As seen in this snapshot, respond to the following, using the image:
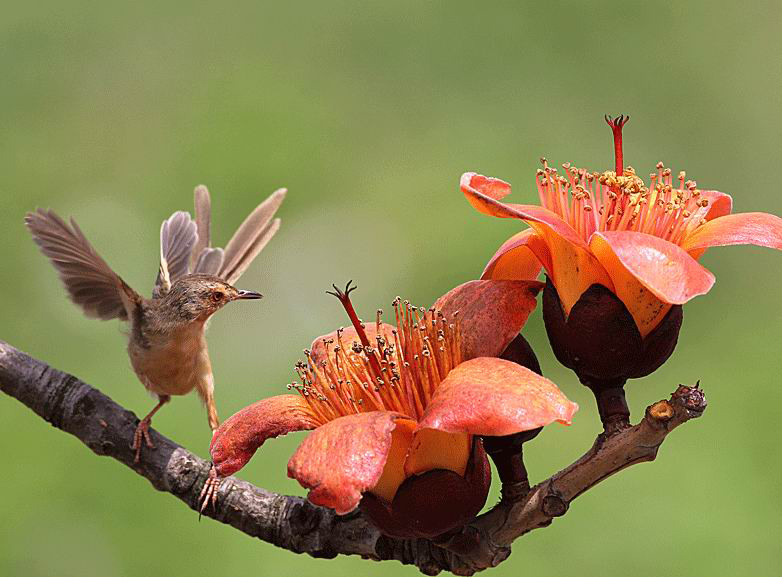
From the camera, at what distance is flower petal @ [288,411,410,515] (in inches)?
50.9

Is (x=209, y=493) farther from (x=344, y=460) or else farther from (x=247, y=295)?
(x=247, y=295)

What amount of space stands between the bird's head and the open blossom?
125cm

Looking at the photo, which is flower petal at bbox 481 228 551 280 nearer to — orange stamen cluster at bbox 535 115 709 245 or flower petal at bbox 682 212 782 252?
orange stamen cluster at bbox 535 115 709 245

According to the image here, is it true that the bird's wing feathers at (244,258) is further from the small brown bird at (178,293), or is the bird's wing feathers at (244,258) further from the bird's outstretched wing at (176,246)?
the bird's outstretched wing at (176,246)

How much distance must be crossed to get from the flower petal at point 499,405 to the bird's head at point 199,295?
144 cm

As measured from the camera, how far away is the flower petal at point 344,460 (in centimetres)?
129

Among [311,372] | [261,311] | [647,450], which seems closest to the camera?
[647,450]

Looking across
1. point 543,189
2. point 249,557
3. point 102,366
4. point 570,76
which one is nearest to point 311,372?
point 543,189

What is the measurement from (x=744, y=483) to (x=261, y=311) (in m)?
2.42

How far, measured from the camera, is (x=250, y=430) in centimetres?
153

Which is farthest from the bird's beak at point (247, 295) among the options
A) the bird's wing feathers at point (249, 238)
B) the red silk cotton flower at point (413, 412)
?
the red silk cotton flower at point (413, 412)

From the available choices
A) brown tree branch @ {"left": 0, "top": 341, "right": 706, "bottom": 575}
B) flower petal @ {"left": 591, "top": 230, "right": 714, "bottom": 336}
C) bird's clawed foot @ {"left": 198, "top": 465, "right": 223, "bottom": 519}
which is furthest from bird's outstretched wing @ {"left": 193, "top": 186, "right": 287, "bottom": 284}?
flower petal @ {"left": 591, "top": 230, "right": 714, "bottom": 336}

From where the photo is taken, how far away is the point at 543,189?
1.65 meters

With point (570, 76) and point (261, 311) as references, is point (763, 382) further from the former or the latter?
point (570, 76)
